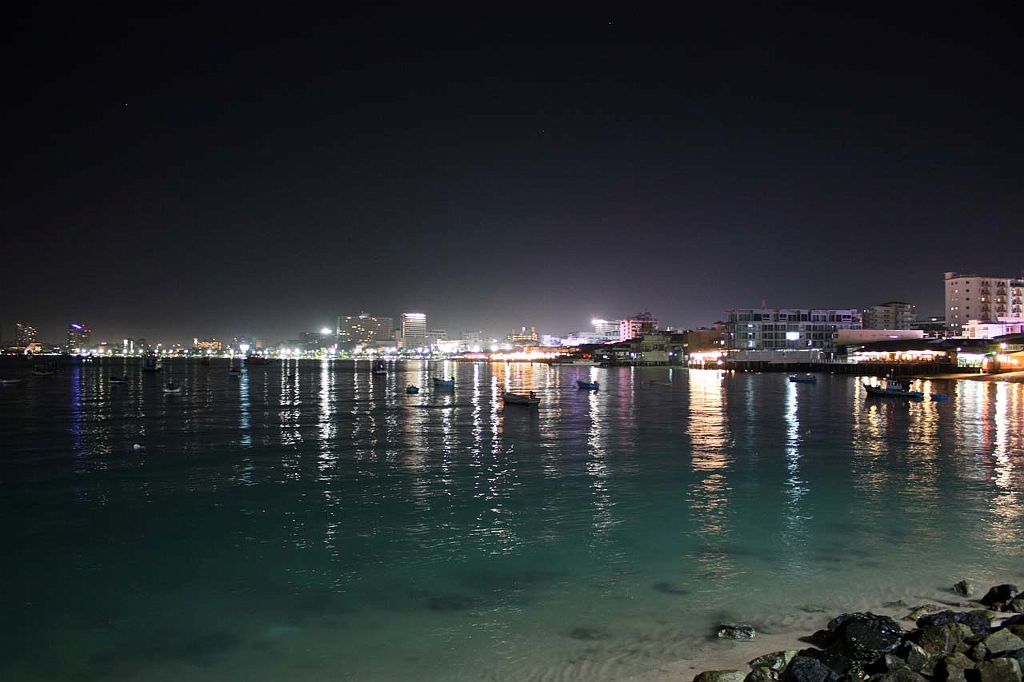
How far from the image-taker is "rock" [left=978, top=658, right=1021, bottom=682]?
20.9ft

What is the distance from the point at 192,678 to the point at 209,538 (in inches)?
238

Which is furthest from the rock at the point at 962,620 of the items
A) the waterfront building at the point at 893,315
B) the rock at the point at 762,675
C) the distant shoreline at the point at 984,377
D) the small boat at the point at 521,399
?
the waterfront building at the point at 893,315

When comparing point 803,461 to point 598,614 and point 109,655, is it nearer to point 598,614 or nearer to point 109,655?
point 598,614

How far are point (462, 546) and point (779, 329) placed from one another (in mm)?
128634

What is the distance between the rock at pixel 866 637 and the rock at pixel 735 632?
0.96 meters

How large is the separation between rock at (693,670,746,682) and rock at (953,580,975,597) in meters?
4.81

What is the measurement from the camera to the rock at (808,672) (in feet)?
22.3

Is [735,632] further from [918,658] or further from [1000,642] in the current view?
[1000,642]

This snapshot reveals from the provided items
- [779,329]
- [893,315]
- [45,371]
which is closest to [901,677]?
[45,371]

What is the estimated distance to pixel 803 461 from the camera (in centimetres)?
2262

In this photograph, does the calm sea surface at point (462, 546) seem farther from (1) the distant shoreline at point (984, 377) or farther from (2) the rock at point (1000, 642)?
(1) the distant shoreline at point (984, 377)

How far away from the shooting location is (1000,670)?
642cm

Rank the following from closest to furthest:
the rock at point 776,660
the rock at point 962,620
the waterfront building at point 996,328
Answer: the rock at point 776,660 → the rock at point 962,620 → the waterfront building at point 996,328

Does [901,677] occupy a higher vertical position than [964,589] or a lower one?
higher
